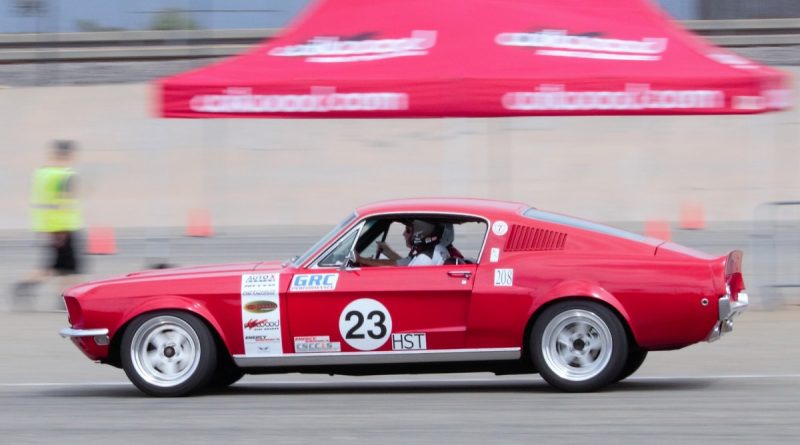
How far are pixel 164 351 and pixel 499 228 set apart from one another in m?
2.18

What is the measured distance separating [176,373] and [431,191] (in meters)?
17.2

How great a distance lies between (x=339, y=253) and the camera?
758 centimetres

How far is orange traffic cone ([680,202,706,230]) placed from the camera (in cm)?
2152

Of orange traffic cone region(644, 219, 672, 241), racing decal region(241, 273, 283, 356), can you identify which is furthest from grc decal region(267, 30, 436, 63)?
orange traffic cone region(644, 219, 672, 241)

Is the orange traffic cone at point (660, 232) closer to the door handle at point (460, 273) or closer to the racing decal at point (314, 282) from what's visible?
the door handle at point (460, 273)

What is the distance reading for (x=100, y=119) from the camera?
27328 mm

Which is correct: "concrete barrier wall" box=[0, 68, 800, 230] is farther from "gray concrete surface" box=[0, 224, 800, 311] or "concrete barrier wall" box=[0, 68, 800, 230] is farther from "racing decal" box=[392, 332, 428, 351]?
"racing decal" box=[392, 332, 428, 351]

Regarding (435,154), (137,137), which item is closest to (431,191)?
(435,154)

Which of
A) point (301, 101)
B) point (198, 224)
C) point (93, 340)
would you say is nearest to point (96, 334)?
point (93, 340)

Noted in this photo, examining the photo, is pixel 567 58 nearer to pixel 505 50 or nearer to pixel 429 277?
pixel 505 50

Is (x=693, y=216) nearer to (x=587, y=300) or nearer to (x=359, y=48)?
(x=359, y=48)

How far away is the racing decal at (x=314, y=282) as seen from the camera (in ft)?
24.3

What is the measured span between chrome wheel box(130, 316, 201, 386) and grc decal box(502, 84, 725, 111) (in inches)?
168

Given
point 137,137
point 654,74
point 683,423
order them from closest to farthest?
1. point 683,423
2. point 654,74
3. point 137,137
